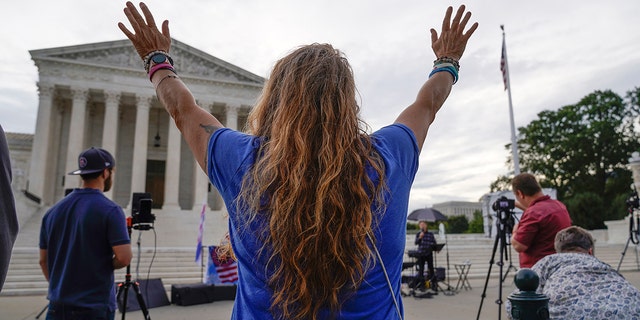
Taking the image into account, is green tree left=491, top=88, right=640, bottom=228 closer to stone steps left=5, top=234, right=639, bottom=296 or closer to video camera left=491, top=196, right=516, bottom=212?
stone steps left=5, top=234, right=639, bottom=296

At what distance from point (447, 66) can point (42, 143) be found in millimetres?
35434

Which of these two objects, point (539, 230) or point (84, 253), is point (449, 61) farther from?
point (539, 230)

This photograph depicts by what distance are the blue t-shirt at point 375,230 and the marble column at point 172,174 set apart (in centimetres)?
3263

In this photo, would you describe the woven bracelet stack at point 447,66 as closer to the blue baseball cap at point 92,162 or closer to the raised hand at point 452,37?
the raised hand at point 452,37

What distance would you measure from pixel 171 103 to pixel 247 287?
73 centimetres

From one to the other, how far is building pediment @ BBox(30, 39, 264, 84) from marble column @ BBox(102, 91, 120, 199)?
2.28 metres

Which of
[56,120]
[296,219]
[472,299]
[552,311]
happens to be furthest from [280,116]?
[56,120]

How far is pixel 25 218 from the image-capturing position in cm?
2623

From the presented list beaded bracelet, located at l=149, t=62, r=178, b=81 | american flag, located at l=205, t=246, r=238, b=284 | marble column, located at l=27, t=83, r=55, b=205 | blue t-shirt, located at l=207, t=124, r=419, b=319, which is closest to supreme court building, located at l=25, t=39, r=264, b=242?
marble column, located at l=27, t=83, r=55, b=205

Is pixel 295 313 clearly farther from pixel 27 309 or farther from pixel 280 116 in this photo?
pixel 27 309

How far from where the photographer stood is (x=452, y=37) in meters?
1.87

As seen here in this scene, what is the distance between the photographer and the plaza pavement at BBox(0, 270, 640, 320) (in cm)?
838

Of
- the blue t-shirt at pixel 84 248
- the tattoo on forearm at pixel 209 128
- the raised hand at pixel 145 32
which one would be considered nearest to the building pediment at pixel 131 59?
the blue t-shirt at pixel 84 248

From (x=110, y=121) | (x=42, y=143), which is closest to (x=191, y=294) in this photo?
(x=110, y=121)
